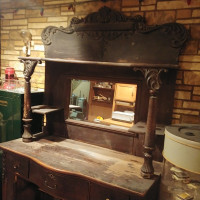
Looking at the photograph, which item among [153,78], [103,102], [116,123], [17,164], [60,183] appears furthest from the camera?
[103,102]

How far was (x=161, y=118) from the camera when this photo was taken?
2.31 metres

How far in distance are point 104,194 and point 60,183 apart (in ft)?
1.54

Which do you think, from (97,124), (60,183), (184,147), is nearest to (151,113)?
(184,147)

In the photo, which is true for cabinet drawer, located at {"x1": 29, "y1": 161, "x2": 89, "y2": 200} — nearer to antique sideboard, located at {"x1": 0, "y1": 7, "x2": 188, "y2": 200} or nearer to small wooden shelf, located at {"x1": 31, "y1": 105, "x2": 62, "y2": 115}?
antique sideboard, located at {"x1": 0, "y1": 7, "x2": 188, "y2": 200}

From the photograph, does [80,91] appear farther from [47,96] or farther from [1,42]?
[1,42]

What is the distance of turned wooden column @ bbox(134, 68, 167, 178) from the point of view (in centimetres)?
184

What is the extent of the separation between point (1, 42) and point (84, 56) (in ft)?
5.59

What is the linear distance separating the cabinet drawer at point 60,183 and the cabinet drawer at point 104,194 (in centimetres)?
6

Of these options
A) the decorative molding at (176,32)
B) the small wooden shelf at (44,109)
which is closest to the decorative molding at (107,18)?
the decorative molding at (176,32)

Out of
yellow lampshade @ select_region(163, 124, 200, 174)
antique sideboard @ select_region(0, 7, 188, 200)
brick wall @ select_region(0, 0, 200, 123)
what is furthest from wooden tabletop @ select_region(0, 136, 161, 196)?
brick wall @ select_region(0, 0, 200, 123)

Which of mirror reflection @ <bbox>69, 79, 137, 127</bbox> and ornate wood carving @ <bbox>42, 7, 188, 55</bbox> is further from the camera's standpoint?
mirror reflection @ <bbox>69, 79, 137, 127</bbox>

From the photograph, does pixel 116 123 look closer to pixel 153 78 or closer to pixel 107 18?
pixel 153 78

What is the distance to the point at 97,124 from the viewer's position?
2.68 m

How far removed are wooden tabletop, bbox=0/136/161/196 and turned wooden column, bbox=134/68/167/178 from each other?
3.9 inches
